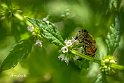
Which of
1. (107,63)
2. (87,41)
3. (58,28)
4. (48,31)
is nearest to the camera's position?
(48,31)

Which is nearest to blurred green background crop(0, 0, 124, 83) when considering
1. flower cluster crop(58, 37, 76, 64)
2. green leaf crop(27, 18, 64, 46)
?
flower cluster crop(58, 37, 76, 64)

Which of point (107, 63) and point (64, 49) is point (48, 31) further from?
point (107, 63)

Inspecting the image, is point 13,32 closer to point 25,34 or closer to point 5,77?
point 25,34

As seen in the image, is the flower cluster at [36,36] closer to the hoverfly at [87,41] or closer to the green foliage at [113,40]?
the hoverfly at [87,41]

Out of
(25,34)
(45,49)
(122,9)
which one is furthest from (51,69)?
(122,9)

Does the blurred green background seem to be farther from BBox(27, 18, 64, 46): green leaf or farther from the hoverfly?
BBox(27, 18, 64, 46): green leaf

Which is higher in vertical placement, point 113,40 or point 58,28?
point 58,28

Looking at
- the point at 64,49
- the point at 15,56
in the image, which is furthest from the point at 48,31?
the point at 15,56

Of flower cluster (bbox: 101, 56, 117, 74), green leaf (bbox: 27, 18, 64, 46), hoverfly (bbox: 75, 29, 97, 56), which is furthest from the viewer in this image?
Answer: hoverfly (bbox: 75, 29, 97, 56)
